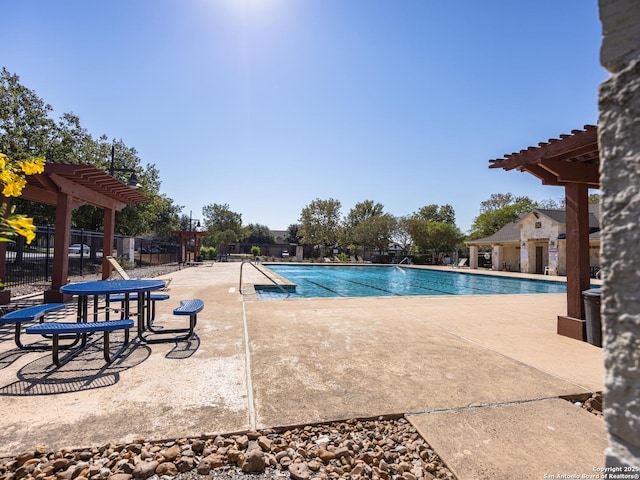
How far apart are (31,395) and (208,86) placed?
9415mm

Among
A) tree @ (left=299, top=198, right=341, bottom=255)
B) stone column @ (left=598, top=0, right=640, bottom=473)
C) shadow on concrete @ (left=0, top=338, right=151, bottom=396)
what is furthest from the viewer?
tree @ (left=299, top=198, right=341, bottom=255)

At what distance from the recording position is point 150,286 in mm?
4195

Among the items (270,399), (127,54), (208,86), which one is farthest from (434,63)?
(270,399)

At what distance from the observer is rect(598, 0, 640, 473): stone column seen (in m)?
0.81

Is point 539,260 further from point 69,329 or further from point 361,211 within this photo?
point 361,211

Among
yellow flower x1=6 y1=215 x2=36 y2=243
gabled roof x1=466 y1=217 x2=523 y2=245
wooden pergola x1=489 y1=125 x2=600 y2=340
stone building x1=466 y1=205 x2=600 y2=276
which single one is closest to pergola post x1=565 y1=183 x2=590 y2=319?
wooden pergola x1=489 y1=125 x2=600 y2=340

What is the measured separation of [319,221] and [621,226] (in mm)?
38038

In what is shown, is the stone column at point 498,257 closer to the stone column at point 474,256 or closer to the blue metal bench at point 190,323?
the stone column at point 474,256

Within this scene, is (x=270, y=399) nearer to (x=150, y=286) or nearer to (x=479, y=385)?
(x=479, y=385)

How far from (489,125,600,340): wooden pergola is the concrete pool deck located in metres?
0.50

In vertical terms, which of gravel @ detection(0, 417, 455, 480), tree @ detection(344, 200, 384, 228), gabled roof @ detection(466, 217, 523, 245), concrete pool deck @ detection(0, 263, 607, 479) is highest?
tree @ detection(344, 200, 384, 228)

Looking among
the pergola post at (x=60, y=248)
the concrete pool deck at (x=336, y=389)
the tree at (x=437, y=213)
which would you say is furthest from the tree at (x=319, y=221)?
the concrete pool deck at (x=336, y=389)

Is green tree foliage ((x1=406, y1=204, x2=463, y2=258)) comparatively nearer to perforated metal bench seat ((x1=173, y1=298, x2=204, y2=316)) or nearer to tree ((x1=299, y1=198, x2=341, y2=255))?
tree ((x1=299, y1=198, x2=341, y2=255))

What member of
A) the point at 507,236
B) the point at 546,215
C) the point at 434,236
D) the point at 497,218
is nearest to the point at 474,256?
the point at 507,236
